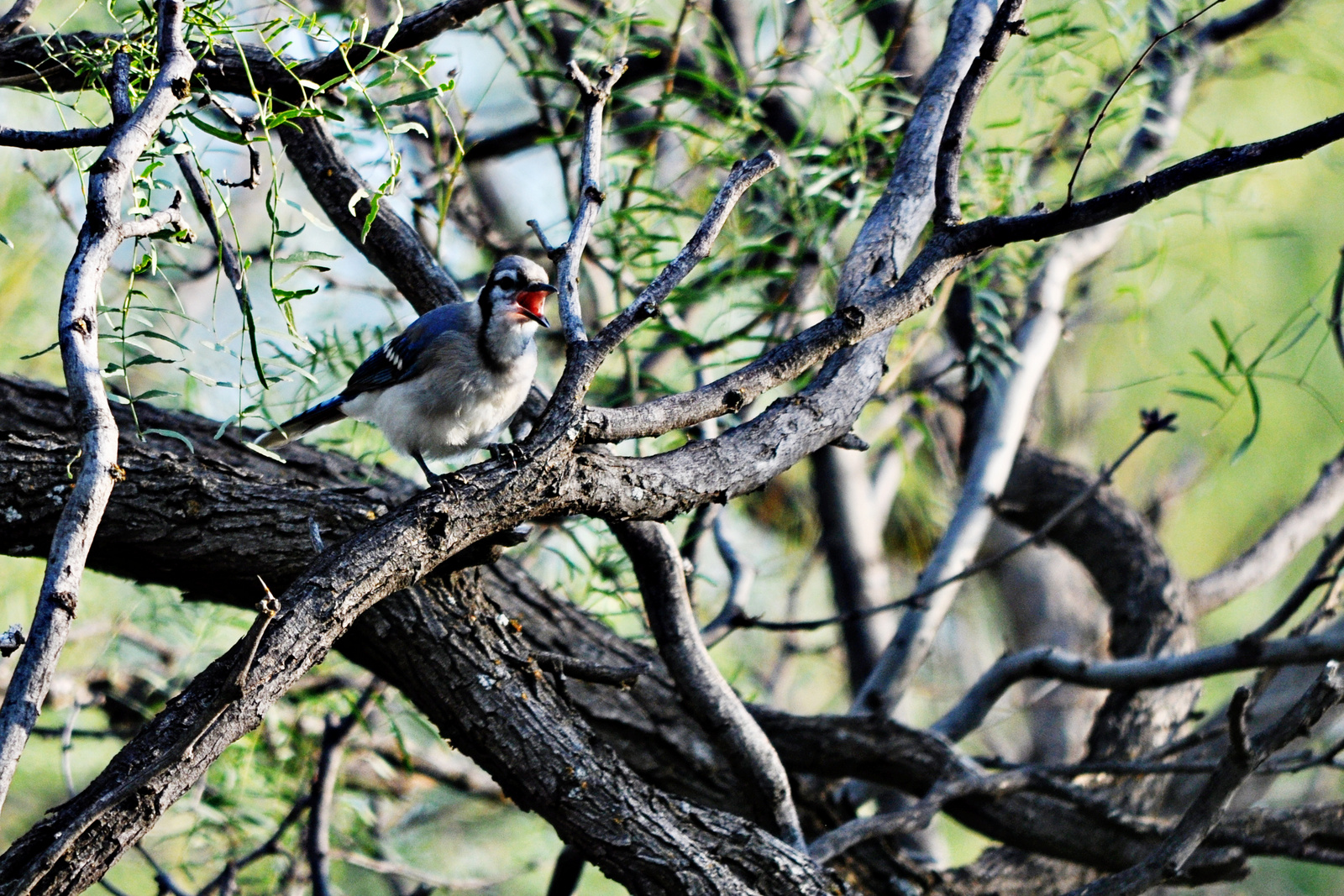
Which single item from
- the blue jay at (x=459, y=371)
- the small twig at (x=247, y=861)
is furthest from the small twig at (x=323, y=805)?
the blue jay at (x=459, y=371)

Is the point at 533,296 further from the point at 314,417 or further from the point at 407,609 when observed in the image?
the point at 407,609

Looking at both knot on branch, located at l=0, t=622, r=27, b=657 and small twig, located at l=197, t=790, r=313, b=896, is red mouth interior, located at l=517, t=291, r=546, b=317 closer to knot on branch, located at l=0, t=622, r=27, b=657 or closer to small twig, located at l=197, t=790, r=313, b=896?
small twig, located at l=197, t=790, r=313, b=896

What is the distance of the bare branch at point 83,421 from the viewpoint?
43.4 inches

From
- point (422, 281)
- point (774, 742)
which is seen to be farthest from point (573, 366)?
point (774, 742)

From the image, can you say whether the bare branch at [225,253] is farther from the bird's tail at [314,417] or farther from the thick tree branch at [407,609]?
the bird's tail at [314,417]

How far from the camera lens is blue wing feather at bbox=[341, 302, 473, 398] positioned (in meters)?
2.71

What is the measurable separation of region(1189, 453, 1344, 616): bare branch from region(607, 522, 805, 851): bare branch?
2.14m

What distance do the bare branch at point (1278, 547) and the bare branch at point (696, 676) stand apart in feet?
7.03

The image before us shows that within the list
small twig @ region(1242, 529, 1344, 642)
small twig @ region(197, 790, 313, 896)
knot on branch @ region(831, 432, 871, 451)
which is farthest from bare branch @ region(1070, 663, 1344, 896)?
small twig @ region(197, 790, 313, 896)

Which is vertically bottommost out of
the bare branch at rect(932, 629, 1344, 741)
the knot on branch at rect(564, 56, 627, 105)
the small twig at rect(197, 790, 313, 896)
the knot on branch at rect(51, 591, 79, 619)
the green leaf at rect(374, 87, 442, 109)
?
the knot on branch at rect(51, 591, 79, 619)

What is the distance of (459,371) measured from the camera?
2721 mm

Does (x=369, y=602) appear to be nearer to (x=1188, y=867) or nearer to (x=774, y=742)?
(x=774, y=742)

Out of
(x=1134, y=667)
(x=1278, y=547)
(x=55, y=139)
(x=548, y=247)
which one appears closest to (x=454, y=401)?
(x=548, y=247)

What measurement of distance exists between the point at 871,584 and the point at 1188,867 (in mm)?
2088
